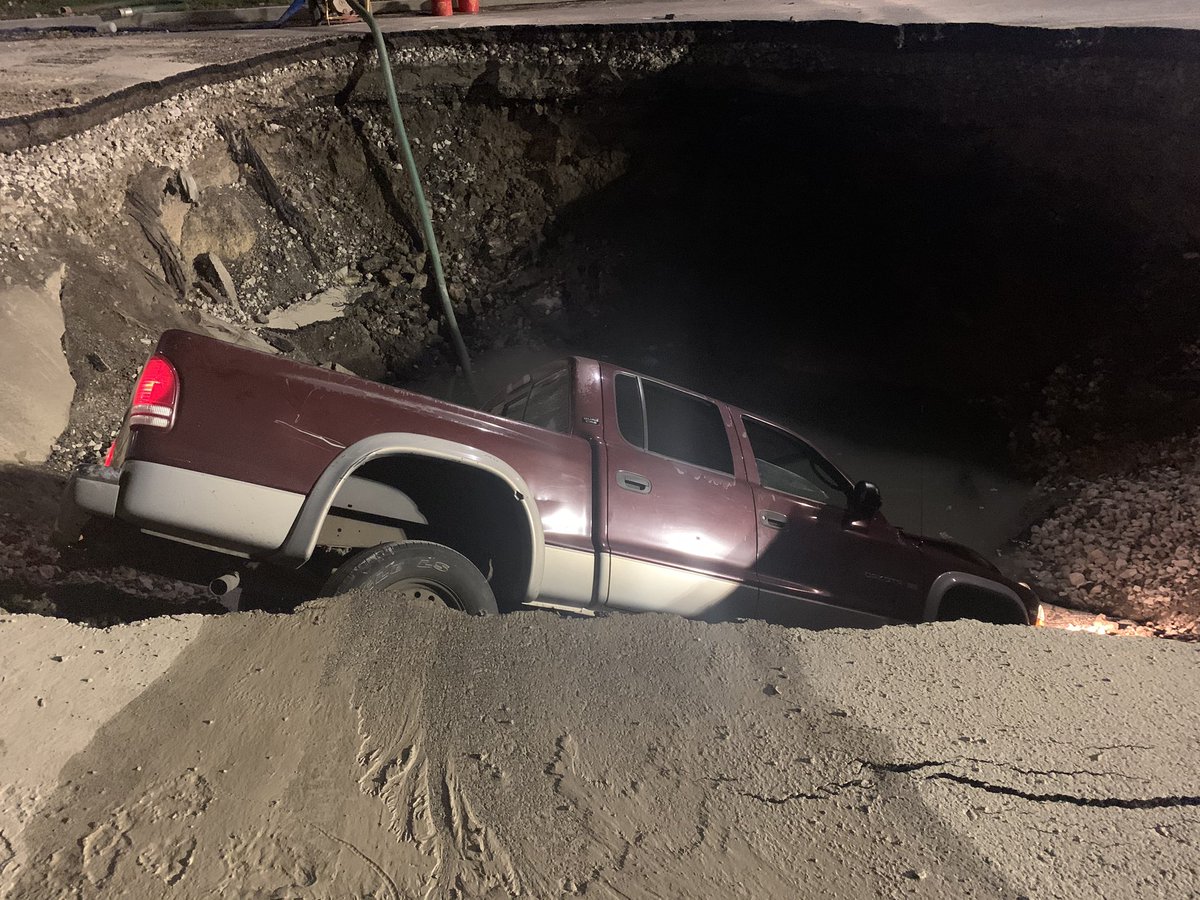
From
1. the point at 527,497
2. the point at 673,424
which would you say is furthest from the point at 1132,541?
the point at 527,497

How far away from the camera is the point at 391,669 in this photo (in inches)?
96.7

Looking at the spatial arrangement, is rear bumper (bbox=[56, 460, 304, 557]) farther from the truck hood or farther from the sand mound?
the truck hood

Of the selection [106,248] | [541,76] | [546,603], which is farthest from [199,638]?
[541,76]

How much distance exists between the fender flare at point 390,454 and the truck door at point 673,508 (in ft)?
1.41

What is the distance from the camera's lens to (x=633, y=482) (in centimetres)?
361

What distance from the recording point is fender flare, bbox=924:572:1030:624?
4641 millimetres

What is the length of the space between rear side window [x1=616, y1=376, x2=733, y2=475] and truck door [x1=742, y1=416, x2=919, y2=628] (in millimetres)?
211

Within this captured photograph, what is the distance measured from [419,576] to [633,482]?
1154mm

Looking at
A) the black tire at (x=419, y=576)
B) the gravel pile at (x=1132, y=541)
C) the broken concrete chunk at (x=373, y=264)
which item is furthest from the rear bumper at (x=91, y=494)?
the gravel pile at (x=1132, y=541)

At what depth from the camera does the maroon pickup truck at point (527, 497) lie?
2643 mm

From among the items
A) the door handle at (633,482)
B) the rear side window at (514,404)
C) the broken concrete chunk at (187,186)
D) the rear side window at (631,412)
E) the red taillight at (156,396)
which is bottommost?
the red taillight at (156,396)

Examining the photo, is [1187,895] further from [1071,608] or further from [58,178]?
[58,178]

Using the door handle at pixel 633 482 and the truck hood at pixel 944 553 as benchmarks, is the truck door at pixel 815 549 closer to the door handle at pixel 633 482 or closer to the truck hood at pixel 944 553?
the truck hood at pixel 944 553

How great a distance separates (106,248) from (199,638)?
16.8 ft
